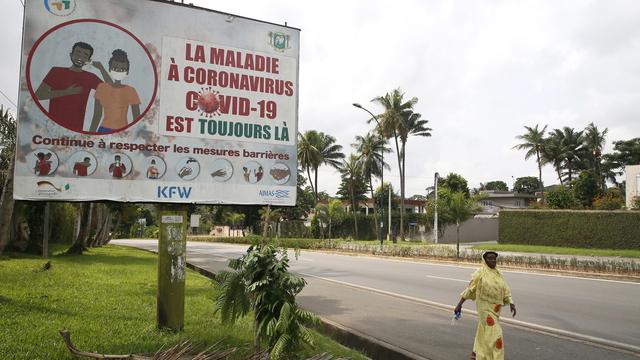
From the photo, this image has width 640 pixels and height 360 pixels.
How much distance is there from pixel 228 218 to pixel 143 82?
232 ft

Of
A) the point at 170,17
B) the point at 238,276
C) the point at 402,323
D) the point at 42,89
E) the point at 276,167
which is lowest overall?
the point at 402,323

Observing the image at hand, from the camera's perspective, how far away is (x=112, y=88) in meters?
5.80

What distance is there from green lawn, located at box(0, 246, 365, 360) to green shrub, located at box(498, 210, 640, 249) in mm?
28048

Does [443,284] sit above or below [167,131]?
below

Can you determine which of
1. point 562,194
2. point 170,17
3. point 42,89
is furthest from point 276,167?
point 562,194

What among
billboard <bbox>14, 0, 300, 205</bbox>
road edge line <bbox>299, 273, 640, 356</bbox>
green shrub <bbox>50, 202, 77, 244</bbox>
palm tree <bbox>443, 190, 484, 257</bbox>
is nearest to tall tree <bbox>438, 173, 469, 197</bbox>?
palm tree <bbox>443, 190, 484, 257</bbox>

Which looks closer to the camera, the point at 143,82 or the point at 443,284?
the point at 143,82

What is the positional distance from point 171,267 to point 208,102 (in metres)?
2.09

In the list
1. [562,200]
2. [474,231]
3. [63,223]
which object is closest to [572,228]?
[562,200]

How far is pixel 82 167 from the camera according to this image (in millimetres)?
5664

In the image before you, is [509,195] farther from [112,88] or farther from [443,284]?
[112,88]

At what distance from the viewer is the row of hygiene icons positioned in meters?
5.53

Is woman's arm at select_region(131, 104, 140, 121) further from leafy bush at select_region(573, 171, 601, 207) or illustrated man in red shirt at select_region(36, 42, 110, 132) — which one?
leafy bush at select_region(573, 171, 601, 207)

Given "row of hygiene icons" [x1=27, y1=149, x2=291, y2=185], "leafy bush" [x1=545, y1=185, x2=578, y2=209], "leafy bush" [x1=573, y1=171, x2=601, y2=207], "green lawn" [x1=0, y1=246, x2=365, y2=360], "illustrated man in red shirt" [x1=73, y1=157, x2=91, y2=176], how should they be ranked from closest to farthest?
"green lawn" [x1=0, y1=246, x2=365, y2=360] → "row of hygiene icons" [x1=27, y1=149, x2=291, y2=185] → "illustrated man in red shirt" [x1=73, y1=157, x2=91, y2=176] → "leafy bush" [x1=545, y1=185, x2=578, y2=209] → "leafy bush" [x1=573, y1=171, x2=601, y2=207]
